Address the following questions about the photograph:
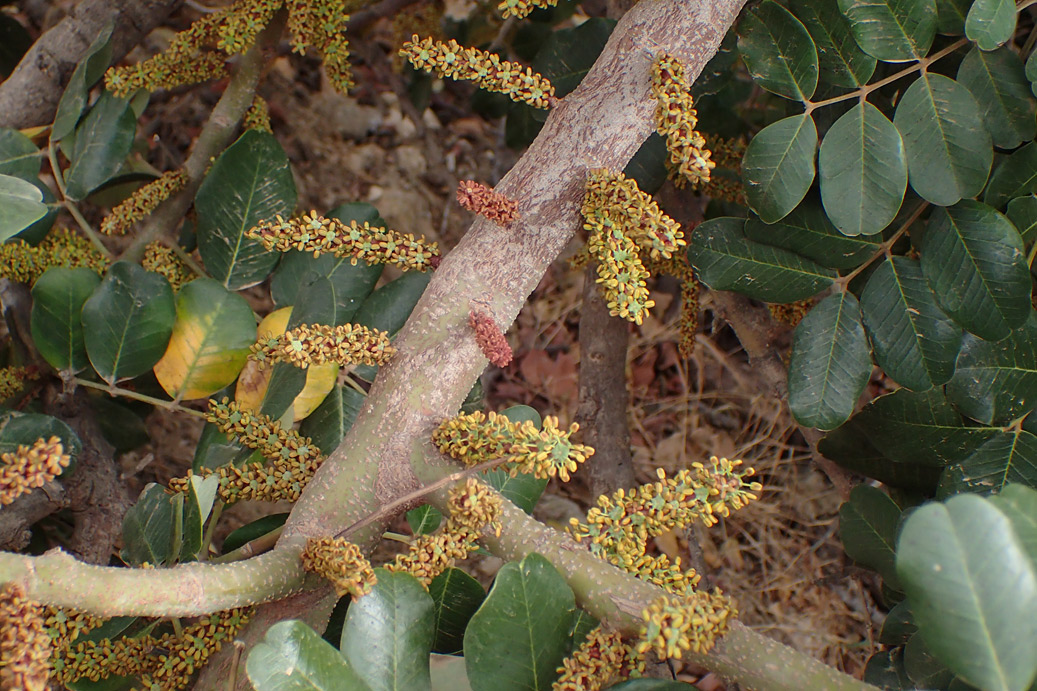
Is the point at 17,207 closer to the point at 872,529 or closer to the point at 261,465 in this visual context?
the point at 261,465

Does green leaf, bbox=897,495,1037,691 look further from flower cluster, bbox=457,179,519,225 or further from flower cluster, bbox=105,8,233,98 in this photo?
flower cluster, bbox=105,8,233,98

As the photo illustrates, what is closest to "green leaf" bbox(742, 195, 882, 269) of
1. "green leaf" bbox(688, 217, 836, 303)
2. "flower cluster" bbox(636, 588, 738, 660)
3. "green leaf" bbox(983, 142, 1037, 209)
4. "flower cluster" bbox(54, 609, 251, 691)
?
"green leaf" bbox(688, 217, 836, 303)

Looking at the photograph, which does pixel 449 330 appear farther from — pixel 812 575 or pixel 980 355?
pixel 812 575

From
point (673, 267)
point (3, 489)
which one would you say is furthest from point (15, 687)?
point (673, 267)

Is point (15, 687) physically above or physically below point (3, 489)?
below

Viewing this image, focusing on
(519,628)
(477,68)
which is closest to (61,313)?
(477,68)

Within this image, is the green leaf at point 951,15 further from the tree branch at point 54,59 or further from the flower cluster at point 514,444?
the tree branch at point 54,59

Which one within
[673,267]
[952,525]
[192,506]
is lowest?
[192,506]
